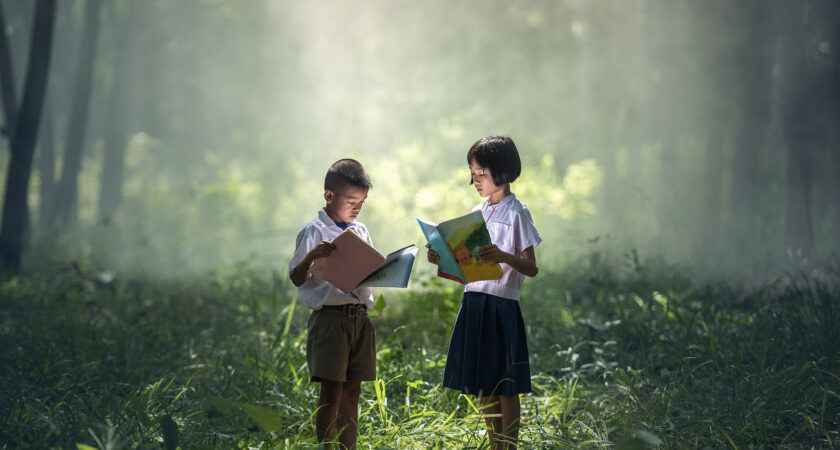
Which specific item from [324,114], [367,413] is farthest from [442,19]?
[367,413]

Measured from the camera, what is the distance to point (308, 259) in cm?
292

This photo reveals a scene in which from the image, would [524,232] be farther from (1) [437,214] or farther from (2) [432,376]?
(1) [437,214]

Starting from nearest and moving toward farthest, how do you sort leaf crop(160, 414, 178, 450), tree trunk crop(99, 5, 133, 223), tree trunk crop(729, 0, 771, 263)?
leaf crop(160, 414, 178, 450)
tree trunk crop(729, 0, 771, 263)
tree trunk crop(99, 5, 133, 223)

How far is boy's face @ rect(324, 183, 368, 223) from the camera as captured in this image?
10.1 feet

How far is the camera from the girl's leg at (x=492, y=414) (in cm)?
315

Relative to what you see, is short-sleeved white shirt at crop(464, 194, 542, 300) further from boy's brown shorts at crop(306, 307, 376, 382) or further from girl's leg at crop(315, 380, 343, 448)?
girl's leg at crop(315, 380, 343, 448)

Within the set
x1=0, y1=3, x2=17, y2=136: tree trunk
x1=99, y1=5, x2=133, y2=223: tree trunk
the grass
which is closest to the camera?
the grass

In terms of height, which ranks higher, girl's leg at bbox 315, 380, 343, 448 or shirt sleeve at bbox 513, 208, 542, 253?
shirt sleeve at bbox 513, 208, 542, 253

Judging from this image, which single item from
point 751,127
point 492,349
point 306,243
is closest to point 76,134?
point 751,127

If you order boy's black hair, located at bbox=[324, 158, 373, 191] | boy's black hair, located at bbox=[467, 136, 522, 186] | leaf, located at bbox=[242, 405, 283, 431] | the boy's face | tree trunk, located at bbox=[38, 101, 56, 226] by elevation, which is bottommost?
leaf, located at bbox=[242, 405, 283, 431]

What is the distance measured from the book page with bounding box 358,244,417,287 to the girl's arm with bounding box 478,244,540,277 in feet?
1.03

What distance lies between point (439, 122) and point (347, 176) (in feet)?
49.0

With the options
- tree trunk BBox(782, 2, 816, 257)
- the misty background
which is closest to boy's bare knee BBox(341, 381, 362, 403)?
the misty background

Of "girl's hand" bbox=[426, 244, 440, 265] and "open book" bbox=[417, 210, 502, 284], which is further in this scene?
"girl's hand" bbox=[426, 244, 440, 265]
